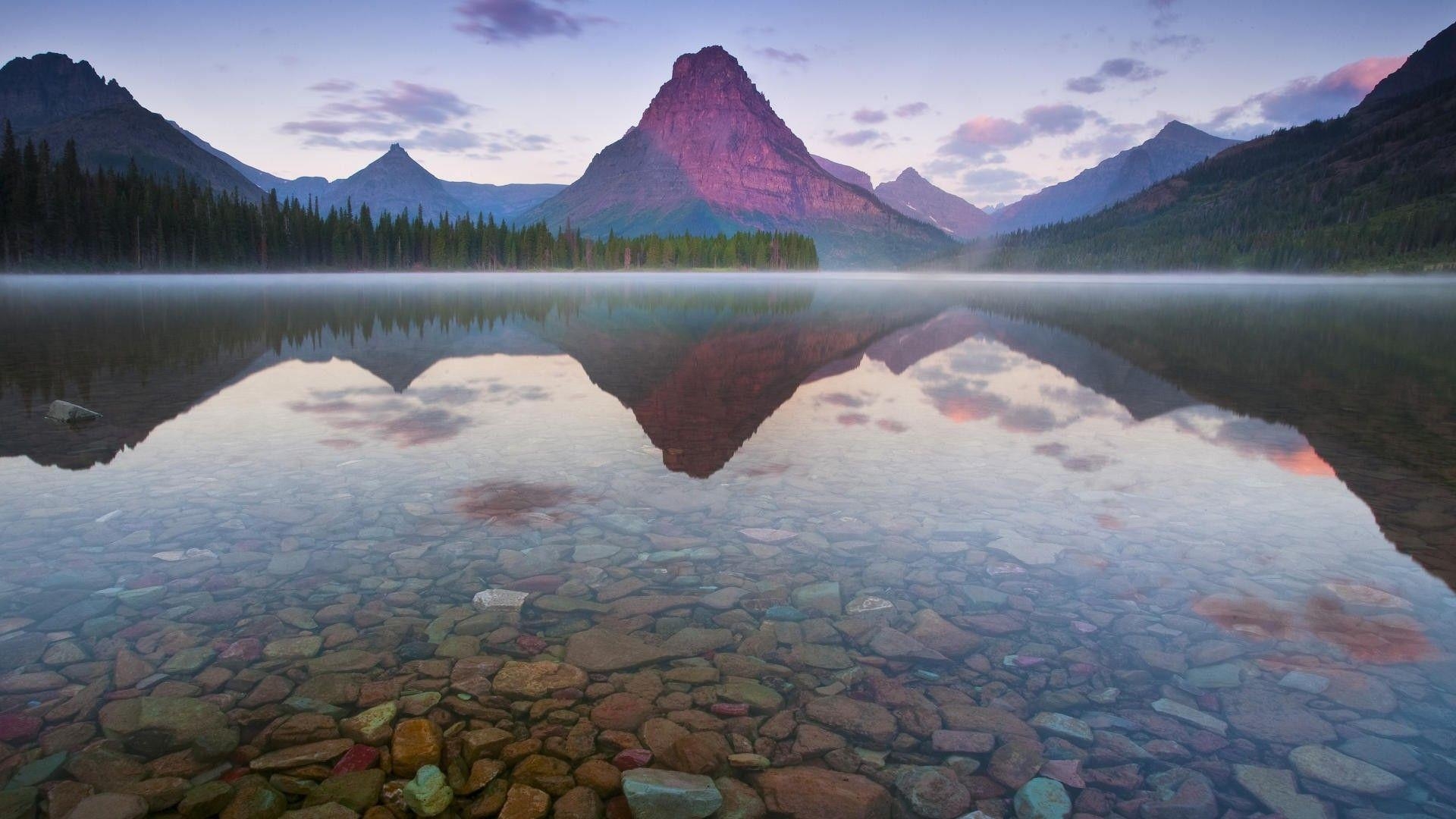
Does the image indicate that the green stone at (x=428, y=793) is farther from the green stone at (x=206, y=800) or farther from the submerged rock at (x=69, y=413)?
the submerged rock at (x=69, y=413)

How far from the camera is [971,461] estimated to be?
13875 mm

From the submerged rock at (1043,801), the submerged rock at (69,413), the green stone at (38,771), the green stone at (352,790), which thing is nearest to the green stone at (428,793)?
the green stone at (352,790)

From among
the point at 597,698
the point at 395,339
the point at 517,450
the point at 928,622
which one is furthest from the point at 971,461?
the point at 395,339

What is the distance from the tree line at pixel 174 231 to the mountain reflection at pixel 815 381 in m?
102

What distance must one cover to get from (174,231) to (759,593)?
168 meters

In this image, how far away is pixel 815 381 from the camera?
77.3 feet

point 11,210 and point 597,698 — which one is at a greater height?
point 11,210

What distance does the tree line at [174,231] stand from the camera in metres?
126

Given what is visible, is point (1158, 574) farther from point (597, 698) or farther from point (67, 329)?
point (67, 329)

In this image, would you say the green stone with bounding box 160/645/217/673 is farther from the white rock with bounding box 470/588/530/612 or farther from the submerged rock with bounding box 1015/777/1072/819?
the submerged rock with bounding box 1015/777/1072/819

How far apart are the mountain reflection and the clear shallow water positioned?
0.20m

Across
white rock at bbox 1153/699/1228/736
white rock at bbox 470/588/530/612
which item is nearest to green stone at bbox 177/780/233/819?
white rock at bbox 470/588/530/612

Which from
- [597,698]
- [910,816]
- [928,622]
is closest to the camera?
[910,816]

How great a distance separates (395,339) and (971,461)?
91.6 ft
